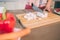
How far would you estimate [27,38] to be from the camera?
0.66 metres

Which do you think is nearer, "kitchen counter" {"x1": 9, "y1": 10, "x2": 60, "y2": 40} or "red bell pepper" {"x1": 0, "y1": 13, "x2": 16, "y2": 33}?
"red bell pepper" {"x1": 0, "y1": 13, "x2": 16, "y2": 33}

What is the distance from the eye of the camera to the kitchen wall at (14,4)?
35.1 inches

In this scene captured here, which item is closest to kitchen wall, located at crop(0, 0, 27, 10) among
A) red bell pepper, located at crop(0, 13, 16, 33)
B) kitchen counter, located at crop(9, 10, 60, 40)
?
kitchen counter, located at crop(9, 10, 60, 40)

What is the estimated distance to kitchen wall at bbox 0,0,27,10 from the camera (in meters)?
0.89

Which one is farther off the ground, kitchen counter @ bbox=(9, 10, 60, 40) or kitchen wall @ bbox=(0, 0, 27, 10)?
kitchen wall @ bbox=(0, 0, 27, 10)

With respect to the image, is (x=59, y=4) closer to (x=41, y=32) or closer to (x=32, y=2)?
(x=32, y=2)

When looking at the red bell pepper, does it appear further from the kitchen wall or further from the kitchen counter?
the kitchen wall

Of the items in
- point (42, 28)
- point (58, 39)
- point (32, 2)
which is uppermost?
point (32, 2)

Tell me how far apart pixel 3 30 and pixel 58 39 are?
1.84 feet

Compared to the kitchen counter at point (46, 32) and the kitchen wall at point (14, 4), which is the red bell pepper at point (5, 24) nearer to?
the kitchen counter at point (46, 32)

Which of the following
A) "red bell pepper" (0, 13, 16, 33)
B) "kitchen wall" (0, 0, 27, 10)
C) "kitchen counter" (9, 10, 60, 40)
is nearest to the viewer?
"red bell pepper" (0, 13, 16, 33)

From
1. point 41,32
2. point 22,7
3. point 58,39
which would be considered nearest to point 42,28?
point 41,32

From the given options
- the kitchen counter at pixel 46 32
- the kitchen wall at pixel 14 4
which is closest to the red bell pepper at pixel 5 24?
the kitchen counter at pixel 46 32

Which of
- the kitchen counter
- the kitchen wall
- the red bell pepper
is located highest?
the red bell pepper
